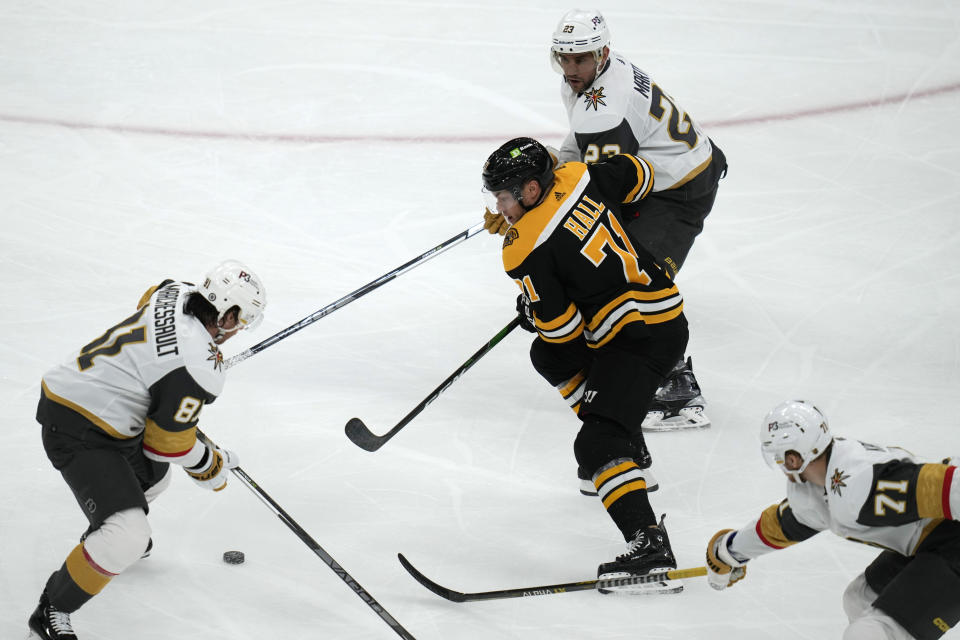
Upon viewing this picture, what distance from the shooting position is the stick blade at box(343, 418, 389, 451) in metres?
3.65

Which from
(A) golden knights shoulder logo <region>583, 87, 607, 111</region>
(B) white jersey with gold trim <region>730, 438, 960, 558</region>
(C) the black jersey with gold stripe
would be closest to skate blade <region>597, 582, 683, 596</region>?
(B) white jersey with gold trim <region>730, 438, 960, 558</region>

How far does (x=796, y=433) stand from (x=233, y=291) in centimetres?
146

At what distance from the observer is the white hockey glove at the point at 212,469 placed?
296 centimetres

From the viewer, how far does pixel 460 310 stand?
5.01 meters

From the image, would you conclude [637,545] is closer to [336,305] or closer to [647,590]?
[647,590]

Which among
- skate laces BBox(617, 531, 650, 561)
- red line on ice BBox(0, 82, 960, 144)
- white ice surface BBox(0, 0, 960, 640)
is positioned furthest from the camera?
red line on ice BBox(0, 82, 960, 144)

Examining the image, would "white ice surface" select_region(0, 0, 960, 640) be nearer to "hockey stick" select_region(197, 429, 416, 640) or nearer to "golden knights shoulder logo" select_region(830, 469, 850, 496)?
"hockey stick" select_region(197, 429, 416, 640)

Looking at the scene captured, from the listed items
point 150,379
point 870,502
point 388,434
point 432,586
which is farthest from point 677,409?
point 150,379

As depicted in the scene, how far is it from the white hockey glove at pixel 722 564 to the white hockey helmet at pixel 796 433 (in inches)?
13.9

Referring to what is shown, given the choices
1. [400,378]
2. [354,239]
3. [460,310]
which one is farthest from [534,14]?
[400,378]

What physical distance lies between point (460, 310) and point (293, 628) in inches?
89.4

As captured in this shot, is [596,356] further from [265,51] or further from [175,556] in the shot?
[265,51]

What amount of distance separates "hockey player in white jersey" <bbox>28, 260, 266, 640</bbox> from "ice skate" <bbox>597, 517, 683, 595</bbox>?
121 cm

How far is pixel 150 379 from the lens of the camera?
2.78m
